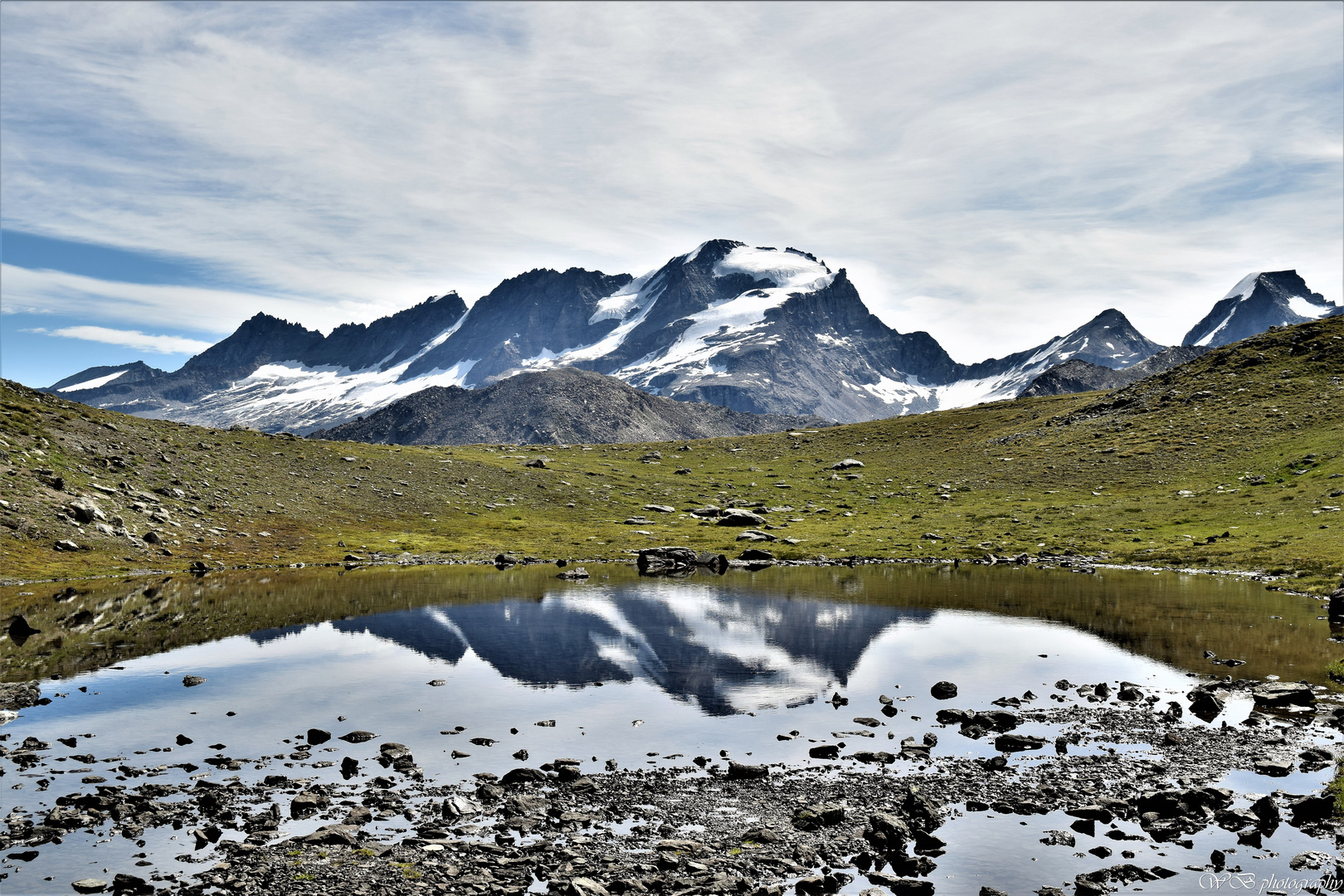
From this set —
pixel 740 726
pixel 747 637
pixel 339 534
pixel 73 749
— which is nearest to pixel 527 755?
pixel 740 726

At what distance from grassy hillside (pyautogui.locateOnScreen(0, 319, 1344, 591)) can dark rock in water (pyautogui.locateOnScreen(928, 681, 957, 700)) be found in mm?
39080

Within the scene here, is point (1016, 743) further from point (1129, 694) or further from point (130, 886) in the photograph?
point (130, 886)

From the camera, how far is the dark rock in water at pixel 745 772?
25406 millimetres

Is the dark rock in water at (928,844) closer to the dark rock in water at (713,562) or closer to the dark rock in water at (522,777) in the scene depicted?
the dark rock in water at (522,777)

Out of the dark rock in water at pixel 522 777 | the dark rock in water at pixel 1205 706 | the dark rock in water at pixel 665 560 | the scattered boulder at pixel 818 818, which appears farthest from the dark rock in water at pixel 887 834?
the dark rock in water at pixel 665 560

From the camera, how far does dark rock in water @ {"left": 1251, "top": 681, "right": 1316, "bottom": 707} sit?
32.5m

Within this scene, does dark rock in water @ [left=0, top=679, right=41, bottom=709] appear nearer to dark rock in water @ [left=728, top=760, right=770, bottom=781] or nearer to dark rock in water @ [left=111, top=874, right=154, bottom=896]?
dark rock in water @ [left=111, top=874, right=154, bottom=896]

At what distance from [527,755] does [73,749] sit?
14.6 metres

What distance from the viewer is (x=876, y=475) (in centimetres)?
14075

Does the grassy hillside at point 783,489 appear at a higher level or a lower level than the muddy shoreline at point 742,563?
higher

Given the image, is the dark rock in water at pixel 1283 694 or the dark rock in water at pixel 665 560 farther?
the dark rock in water at pixel 665 560

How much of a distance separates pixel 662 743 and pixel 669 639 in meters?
20.4

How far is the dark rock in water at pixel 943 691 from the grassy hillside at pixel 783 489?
39080 mm

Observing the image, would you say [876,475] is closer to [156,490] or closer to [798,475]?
[798,475]
